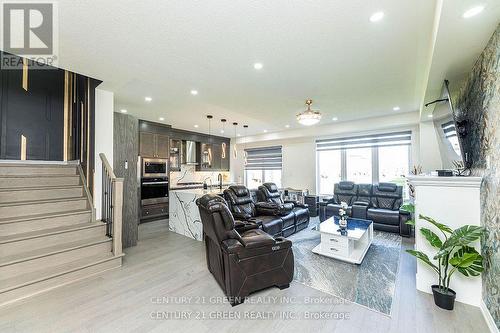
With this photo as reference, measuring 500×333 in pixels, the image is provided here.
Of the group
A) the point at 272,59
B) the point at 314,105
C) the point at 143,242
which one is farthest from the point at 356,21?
the point at 143,242

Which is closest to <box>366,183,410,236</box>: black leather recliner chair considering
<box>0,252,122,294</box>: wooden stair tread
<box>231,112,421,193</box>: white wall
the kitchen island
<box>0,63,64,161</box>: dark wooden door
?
<box>231,112,421,193</box>: white wall

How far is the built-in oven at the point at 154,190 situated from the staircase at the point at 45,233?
226 cm

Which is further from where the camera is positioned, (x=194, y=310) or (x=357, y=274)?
(x=357, y=274)

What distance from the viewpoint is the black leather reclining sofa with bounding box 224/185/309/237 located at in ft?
13.7

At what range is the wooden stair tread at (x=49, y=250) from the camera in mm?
2380

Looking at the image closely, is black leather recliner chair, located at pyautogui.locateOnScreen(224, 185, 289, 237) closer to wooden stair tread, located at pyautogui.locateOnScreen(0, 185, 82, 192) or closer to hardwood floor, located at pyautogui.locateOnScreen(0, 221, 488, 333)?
hardwood floor, located at pyautogui.locateOnScreen(0, 221, 488, 333)

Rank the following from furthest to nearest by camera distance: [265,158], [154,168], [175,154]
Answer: [265,158]
[175,154]
[154,168]

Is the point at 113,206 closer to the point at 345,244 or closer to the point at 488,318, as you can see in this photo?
the point at 345,244

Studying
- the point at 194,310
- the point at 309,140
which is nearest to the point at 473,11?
the point at 194,310

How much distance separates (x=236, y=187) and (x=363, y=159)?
4.11 m

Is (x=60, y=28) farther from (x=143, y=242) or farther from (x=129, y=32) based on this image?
(x=143, y=242)

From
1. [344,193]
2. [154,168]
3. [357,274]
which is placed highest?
[154,168]

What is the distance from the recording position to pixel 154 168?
244 inches

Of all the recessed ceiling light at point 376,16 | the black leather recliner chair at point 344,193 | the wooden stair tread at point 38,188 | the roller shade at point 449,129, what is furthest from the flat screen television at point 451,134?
the wooden stair tread at point 38,188
